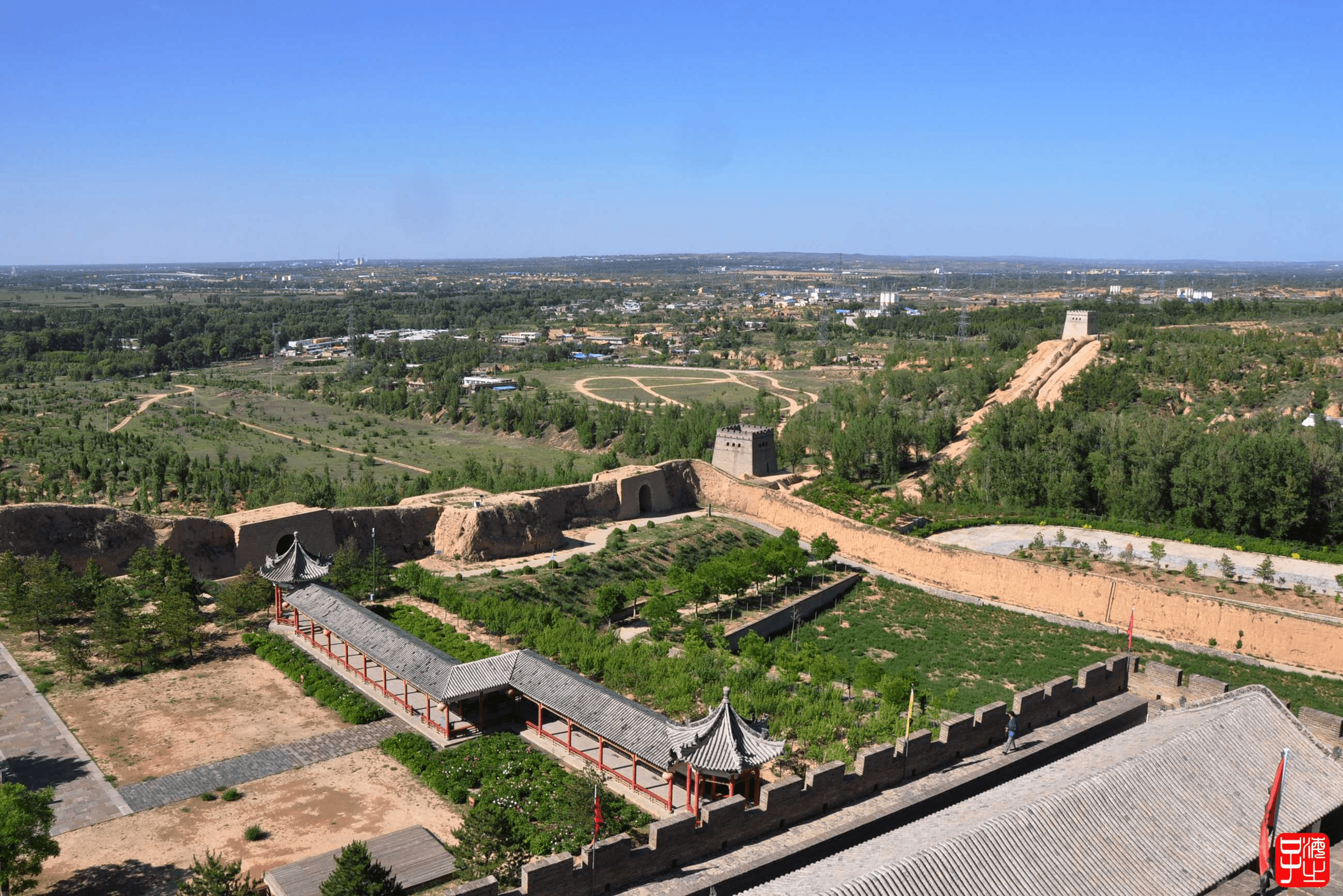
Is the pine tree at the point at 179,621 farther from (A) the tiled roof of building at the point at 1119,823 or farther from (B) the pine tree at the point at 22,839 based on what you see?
(A) the tiled roof of building at the point at 1119,823

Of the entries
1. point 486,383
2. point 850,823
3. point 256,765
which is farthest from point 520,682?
point 486,383

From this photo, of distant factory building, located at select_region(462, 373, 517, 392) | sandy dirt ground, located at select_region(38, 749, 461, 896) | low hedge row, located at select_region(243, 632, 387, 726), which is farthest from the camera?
distant factory building, located at select_region(462, 373, 517, 392)

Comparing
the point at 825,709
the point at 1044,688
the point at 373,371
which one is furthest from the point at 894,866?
the point at 373,371

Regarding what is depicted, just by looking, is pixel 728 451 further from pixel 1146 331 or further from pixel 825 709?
pixel 1146 331

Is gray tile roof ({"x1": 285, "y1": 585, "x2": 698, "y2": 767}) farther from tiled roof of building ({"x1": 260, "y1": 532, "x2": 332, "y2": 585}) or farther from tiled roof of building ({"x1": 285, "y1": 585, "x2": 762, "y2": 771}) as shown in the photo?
tiled roof of building ({"x1": 260, "y1": 532, "x2": 332, "y2": 585})

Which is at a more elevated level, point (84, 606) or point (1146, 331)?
point (1146, 331)

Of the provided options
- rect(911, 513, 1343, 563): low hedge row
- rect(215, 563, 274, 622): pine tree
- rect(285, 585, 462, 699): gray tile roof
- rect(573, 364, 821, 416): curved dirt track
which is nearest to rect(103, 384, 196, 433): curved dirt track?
rect(573, 364, 821, 416): curved dirt track

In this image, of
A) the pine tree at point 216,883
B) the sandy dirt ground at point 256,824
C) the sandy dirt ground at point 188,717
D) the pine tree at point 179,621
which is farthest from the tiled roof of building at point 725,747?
the pine tree at point 179,621
